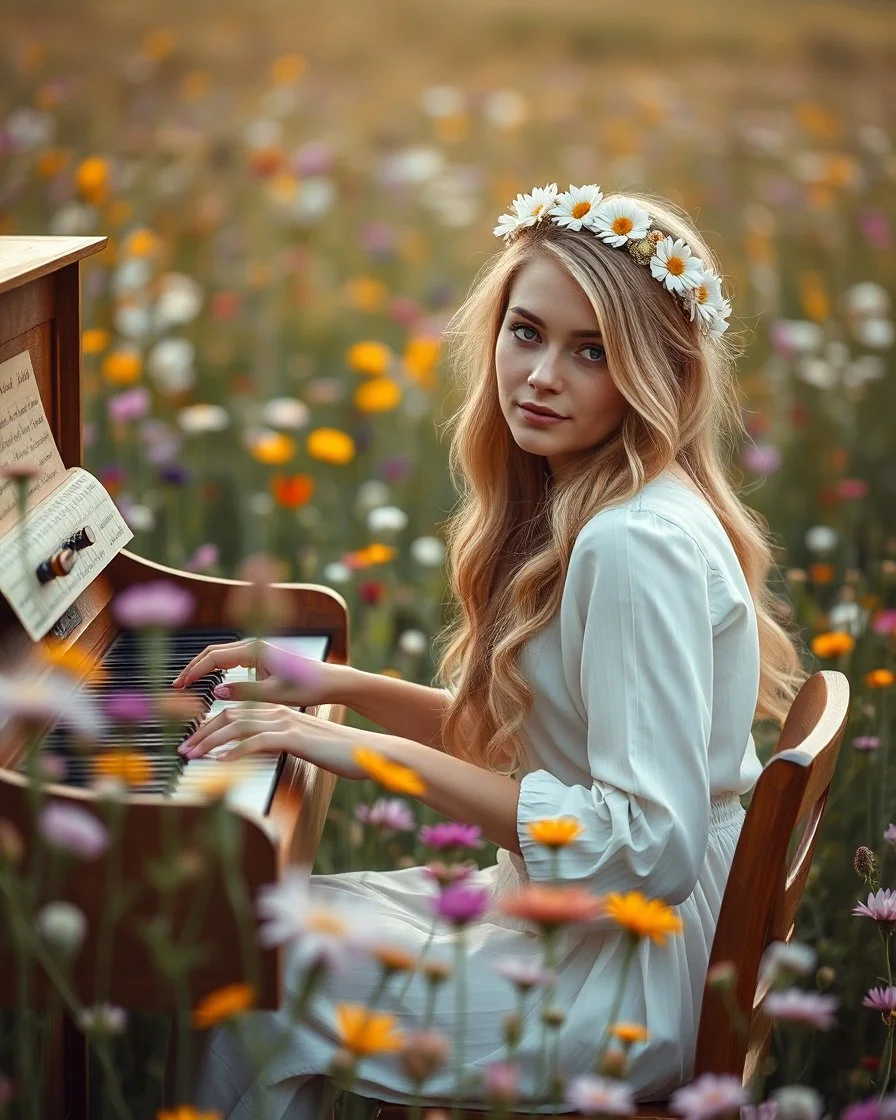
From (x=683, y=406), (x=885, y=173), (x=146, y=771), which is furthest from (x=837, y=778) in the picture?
(x=885, y=173)

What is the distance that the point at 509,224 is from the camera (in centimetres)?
215

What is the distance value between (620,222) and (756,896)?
2.95 feet

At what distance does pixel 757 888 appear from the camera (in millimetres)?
1630

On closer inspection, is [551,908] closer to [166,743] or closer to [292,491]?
[166,743]

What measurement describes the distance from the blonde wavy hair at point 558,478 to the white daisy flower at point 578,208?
0.05ft

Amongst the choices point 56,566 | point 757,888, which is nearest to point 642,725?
point 757,888

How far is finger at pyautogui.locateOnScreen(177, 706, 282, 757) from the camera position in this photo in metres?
1.74

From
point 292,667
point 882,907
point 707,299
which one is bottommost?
point 882,907

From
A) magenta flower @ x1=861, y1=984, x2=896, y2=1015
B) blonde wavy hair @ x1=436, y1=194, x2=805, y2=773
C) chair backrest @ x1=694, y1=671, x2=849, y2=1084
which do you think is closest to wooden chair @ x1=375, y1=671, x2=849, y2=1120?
chair backrest @ x1=694, y1=671, x2=849, y2=1084

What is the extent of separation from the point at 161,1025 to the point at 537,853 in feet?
3.68

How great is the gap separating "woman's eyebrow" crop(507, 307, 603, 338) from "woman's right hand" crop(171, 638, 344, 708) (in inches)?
21.5

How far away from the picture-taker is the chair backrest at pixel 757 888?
1.58 metres

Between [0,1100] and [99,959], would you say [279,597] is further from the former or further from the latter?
[0,1100]

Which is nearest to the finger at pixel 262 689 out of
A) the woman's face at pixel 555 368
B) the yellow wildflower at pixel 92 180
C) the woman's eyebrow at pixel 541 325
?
the woman's face at pixel 555 368
